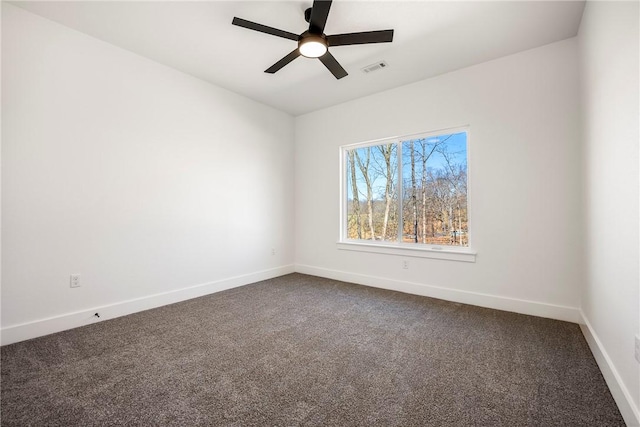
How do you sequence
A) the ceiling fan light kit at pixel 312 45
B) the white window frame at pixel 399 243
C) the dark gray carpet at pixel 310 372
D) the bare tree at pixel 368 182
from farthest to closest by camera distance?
the bare tree at pixel 368 182, the white window frame at pixel 399 243, the ceiling fan light kit at pixel 312 45, the dark gray carpet at pixel 310 372

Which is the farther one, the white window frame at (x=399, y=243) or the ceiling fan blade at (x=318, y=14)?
the white window frame at (x=399, y=243)

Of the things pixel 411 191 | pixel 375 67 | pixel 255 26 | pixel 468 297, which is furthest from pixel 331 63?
pixel 468 297

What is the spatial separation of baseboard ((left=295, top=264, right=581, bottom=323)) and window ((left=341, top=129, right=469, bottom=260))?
51cm

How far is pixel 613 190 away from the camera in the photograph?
1721 millimetres

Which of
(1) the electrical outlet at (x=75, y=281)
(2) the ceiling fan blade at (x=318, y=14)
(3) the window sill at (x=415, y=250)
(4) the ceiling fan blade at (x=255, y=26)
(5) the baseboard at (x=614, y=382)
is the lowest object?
(5) the baseboard at (x=614, y=382)

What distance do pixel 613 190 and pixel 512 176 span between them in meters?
1.31

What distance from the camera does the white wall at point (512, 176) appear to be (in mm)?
2707

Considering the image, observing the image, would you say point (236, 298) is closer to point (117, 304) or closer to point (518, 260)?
point (117, 304)

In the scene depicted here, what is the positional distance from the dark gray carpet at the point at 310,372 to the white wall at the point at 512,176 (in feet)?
1.21

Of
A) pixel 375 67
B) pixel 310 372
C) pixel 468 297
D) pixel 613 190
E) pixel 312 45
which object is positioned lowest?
pixel 310 372

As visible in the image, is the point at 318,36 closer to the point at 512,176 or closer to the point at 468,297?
the point at 512,176

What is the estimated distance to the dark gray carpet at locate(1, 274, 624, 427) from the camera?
147 centimetres

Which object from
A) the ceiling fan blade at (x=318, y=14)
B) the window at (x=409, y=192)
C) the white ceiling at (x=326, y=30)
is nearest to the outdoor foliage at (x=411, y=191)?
the window at (x=409, y=192)

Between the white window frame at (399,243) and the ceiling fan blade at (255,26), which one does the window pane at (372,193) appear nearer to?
the white window frame at (399,243)
